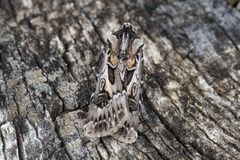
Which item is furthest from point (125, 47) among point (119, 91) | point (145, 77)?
point (119, 91)

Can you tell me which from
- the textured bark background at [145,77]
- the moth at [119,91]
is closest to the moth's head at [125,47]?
the moth at [119,91]

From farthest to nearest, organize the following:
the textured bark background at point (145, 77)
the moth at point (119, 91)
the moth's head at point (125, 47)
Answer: the moth's head at point (125, 47) < the moth at point (119, 91) < the textured bark background at point (145, 77)

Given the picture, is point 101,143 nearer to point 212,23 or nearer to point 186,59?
point 186,59

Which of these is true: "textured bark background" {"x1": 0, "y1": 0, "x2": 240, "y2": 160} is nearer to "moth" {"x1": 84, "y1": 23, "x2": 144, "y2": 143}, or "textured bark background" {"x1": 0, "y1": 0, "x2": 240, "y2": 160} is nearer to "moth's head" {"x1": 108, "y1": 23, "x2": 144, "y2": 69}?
"moth" {"x1": 84, "y1": 23, "x2": 144, "y2": 143}

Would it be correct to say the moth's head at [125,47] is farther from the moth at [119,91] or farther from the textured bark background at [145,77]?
the textured bark background at [145,77]

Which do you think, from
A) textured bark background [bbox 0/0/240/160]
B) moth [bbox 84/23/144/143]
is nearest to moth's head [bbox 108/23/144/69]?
moth [bbox 84/23/144/143]
